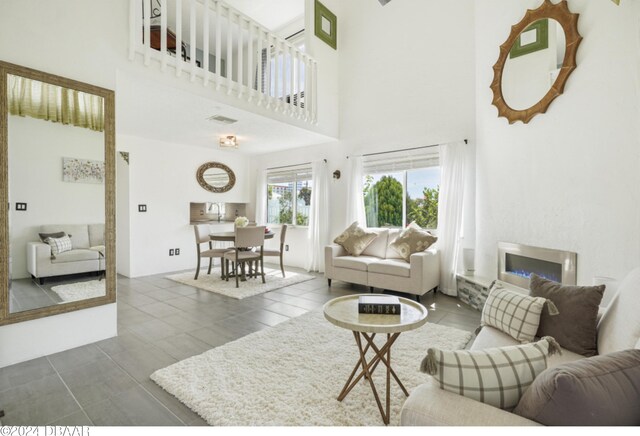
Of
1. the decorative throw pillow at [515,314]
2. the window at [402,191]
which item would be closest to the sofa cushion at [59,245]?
the decorative throw pillow at [515,314]

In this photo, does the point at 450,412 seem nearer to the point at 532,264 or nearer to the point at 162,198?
the point at 532,264

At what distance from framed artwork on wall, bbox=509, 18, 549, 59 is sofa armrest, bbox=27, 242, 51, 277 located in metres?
4.68

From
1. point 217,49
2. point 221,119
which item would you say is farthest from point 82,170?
point 221,119

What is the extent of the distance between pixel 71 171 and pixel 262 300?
91.9 inches

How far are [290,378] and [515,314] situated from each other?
1.42 m

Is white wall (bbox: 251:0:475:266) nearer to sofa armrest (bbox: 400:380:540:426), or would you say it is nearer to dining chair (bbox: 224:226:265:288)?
dining chair (bbox: 224:226:265:288)

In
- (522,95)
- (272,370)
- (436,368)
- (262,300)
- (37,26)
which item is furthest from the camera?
(262,300)

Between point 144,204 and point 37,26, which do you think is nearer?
point 37,26

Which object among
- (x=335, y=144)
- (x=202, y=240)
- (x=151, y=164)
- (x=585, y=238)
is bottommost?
(x=202, y=240)

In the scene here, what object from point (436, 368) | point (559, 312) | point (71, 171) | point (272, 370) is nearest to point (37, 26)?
point (71, 171)

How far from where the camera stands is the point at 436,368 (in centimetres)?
93

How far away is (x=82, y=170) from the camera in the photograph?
254 centimetres

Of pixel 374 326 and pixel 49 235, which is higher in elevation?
pixel 49 235

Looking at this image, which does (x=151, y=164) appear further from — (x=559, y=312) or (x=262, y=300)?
(x=559, y=312)
